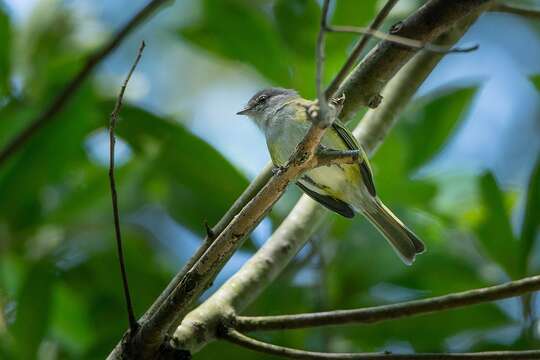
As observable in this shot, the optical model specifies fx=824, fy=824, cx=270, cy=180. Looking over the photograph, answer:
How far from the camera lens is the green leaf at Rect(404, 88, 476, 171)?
3.69 metres

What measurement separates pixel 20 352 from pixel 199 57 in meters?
6.18

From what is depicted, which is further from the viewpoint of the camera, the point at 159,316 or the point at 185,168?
the point at 185,168

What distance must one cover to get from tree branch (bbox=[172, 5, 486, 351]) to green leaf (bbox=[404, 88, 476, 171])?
0.68 meters

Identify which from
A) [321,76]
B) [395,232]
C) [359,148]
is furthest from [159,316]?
[395,232]

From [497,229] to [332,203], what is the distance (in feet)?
2.56

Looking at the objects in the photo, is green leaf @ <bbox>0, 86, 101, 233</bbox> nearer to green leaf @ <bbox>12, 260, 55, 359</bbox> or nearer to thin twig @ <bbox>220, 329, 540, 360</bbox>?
green leaf @ <bbox>12, 260, 55, 359</bbox>

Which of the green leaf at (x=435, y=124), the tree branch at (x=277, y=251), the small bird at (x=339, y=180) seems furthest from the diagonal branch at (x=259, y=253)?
the green leaf at (x=435, y=124)

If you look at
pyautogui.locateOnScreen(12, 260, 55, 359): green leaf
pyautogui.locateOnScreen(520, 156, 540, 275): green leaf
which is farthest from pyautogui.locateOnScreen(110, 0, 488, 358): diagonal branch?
pyautogui.locateOnScreen(12, 260, 55, 359): green leaf

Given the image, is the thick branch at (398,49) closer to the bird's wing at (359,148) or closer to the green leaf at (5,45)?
the bird's wing at (359,148)

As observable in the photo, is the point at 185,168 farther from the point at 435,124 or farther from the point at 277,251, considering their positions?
the point at 435,124

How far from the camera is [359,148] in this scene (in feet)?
9.55

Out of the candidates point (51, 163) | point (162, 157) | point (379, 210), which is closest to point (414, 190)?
point (379, 210)

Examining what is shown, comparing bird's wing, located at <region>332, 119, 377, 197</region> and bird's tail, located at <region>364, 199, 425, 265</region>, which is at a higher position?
bird's wing, located at <region>332, 119, 377, 197</region>

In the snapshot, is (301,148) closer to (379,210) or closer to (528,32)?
(379,210)
